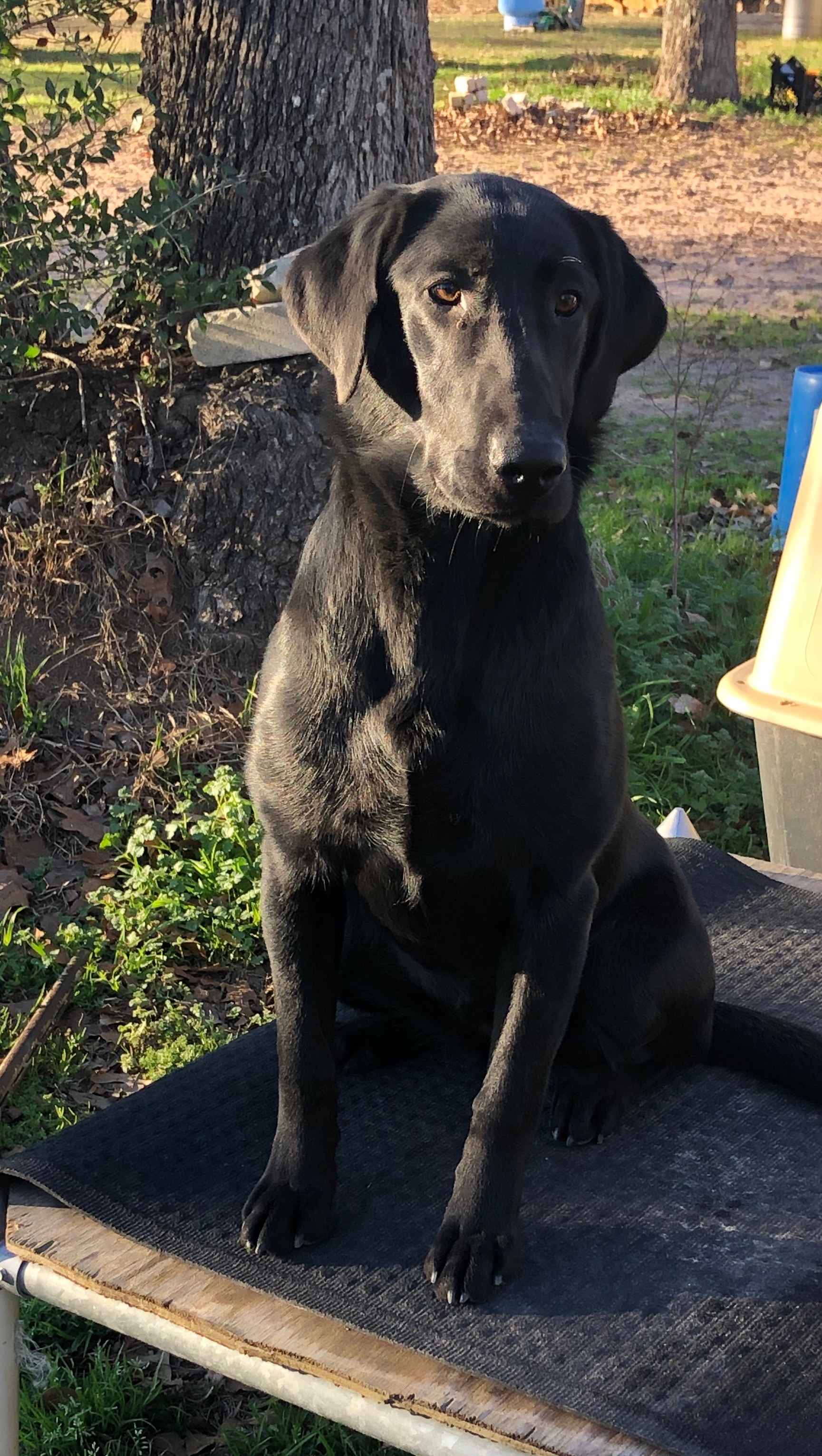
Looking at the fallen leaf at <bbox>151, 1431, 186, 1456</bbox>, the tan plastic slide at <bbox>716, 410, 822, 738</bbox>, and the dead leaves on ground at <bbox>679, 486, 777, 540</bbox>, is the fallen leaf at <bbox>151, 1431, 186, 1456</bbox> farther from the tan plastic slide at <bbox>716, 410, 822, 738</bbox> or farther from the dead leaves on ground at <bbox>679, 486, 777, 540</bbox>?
the dead leaves on ground at <bbox>679, 486, 777, 540</bbox>

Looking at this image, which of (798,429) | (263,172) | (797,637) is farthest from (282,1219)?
(798,429)

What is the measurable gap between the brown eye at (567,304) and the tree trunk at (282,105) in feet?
7.59

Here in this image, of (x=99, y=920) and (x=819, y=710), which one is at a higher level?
(x=819, y=710)

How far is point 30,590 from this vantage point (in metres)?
4.05

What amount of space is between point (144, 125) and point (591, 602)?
2.77 m

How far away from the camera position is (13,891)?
3.43 m

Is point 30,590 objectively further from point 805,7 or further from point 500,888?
point 805,7

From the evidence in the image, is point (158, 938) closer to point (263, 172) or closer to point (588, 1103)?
point (588, 1103)

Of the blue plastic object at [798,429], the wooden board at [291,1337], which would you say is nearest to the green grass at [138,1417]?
the wooden board at [291,1337]

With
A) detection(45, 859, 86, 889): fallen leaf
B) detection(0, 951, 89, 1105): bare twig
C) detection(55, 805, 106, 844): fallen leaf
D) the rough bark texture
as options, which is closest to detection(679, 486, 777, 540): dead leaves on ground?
the rough bark texture

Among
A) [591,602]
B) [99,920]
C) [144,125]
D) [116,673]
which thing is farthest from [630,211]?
[591,602]

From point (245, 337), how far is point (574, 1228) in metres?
2.79

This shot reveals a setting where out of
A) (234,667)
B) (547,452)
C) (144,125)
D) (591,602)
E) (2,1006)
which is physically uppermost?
(144,125)

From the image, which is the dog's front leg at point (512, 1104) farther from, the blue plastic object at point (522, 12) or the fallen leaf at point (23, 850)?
the blue plastic object at point (522, 12)
